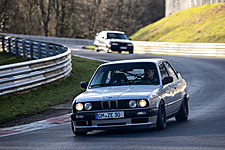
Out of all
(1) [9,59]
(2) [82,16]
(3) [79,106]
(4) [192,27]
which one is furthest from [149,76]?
(2) [82,16]

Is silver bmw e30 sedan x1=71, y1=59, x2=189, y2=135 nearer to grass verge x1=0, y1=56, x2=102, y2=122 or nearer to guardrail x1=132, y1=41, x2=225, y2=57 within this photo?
grass verge x1=0, y1=56, x2=102, y2=122

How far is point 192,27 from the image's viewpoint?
52344mm

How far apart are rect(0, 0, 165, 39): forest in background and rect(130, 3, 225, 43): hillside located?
94.1 feet

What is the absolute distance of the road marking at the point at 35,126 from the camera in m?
10.8

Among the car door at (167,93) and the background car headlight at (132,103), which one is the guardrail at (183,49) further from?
the background car headlight at (132,103)

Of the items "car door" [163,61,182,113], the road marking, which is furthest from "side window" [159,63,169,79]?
the road marking

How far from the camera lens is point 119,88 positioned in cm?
949

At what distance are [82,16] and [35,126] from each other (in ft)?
266

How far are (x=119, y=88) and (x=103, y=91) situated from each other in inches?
12.5

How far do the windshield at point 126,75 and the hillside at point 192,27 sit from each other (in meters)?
34.2

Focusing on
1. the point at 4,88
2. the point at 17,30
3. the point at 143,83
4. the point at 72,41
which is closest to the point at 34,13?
the point at 17,30

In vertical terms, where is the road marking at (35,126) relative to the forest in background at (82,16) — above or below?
above

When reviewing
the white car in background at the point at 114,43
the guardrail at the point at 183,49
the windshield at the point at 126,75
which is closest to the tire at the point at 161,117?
the windshield at the point at 126,75

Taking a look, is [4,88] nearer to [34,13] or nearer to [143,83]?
[143,83]
